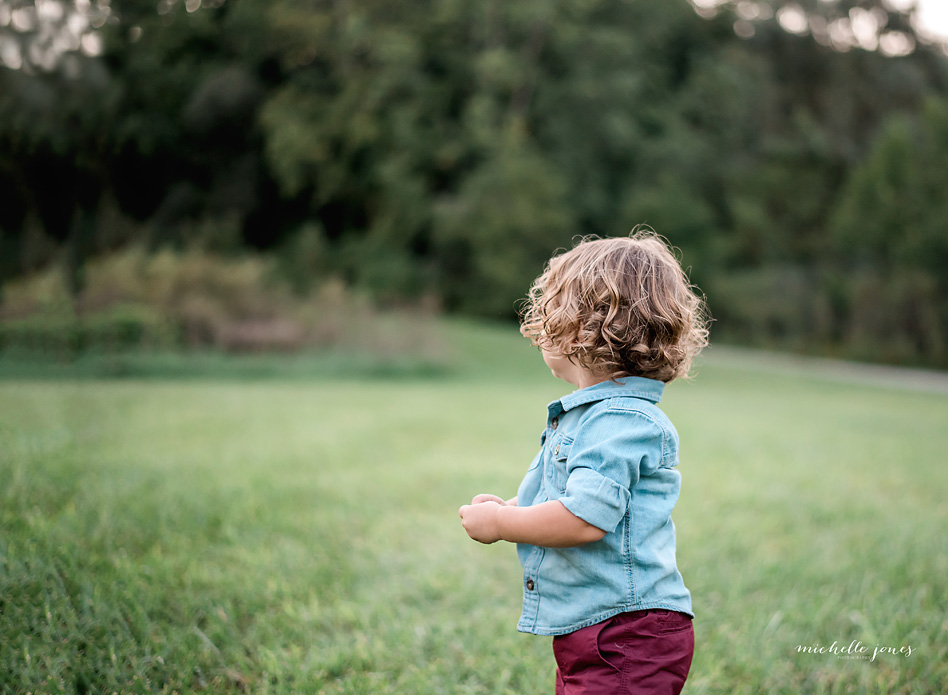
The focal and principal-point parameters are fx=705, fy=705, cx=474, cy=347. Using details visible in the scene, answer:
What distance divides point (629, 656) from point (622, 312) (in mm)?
726

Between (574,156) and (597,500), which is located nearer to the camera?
(597,500)

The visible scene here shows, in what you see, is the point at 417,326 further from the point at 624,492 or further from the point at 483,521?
the point at 624,492

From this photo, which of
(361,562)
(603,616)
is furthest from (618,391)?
(361,562)

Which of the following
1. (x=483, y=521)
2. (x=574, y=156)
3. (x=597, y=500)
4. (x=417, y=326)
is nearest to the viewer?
(x=597, y=500)

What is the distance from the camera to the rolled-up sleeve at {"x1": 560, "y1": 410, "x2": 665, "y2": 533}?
1.40 metres

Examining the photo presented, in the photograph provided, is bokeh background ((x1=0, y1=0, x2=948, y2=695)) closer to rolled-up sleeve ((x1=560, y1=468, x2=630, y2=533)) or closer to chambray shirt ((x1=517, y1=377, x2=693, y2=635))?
chambray shirt ((x1=517, y1=377, x2=693, y2=635))

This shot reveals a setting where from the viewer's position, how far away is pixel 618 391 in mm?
1524

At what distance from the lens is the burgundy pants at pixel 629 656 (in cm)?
147

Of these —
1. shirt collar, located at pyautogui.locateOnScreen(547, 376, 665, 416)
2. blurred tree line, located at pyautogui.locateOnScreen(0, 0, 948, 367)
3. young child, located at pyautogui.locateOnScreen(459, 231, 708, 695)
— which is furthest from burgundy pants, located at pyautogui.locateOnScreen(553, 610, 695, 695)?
blurred tree line, located at pyautogui.locateOnScreen(0, 0, 948, 367)

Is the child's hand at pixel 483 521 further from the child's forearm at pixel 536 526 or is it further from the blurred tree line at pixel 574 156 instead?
the blurred tree line at pixel 574 156

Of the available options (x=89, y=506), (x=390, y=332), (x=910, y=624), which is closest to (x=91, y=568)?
(x=89, y=506)

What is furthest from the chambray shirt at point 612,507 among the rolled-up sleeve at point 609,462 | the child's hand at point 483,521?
the child's hand at point 483,521

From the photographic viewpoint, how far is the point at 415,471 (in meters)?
4.74

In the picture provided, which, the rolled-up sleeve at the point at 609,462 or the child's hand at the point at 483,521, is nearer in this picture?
the rolled-up sleeve at the point at 609,462
